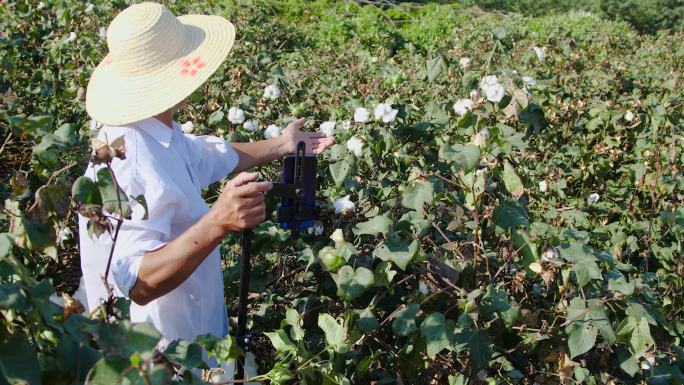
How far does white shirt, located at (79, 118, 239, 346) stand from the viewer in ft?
4.97

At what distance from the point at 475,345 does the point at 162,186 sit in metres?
0.74

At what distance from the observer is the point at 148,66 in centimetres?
169

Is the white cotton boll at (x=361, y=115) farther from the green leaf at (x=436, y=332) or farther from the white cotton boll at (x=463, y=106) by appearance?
the green leaf at (x=436, y=332)

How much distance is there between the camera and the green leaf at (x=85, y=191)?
1.18m

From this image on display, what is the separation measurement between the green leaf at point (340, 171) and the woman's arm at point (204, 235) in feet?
2.04

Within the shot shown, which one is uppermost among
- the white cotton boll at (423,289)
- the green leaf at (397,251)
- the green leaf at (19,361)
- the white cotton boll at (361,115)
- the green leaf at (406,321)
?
the green leaf at (19,361)

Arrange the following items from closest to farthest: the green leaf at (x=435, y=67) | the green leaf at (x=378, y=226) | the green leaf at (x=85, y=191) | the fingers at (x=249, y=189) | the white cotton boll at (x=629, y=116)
A: the green leaf at (x=85, y=191), the fingers at (x=249, y=189), the green leaf at (x=378, y=226), the green leaf at (x=435, y=67), the white cotton boll at (x=629, y=116)

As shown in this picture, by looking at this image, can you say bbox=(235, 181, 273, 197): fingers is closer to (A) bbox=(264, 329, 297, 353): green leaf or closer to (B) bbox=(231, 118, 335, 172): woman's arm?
(A) bbox=(264, 329, 297, 353): green leaf

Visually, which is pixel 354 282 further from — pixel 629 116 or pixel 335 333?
pixel 629 116

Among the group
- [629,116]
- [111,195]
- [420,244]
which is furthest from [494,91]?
[629,116]

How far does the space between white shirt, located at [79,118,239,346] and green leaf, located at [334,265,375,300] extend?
33cm

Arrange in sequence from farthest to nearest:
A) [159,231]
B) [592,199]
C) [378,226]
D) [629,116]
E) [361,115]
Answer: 1. [629,116]
2. [592,199]
3. [361,115]
4. [378,226]
5. [159,231]

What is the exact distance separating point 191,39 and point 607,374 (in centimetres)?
124

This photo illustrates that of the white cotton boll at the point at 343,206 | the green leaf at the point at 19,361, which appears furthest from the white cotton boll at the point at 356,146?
the green leaf at the point at 19,361
